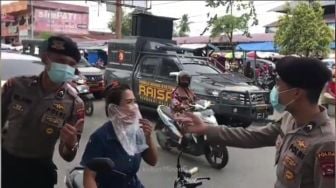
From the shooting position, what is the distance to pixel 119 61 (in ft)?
30.5

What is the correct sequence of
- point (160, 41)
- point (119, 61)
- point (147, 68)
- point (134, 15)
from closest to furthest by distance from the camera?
point (134, 15)
point (160, 41)
point (147, 68)
point (119, 61)

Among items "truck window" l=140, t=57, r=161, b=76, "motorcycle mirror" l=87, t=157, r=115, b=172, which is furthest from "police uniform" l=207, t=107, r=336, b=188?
"truck window" l=140, t=57, r=161, b=76

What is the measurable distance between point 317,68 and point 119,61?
775 cm

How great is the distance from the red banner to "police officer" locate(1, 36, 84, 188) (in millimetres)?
481

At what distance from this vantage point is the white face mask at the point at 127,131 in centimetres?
227

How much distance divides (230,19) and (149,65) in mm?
4021

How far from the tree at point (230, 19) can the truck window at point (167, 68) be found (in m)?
3.03

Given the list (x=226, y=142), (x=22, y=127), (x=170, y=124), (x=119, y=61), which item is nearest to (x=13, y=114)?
(x=22, y=127)

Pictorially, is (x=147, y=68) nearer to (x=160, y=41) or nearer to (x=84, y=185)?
(x=160, y=41)

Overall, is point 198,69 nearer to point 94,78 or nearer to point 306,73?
point 94,78

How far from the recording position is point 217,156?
18.7 feet

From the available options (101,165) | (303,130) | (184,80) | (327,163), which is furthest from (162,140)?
(327,163)

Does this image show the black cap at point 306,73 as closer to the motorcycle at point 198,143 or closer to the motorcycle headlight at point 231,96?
the motorcycle at point 198,143

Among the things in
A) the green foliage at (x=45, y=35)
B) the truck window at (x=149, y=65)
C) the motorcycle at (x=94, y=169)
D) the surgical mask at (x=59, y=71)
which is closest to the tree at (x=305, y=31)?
the truck window at (x=149, y=65)
